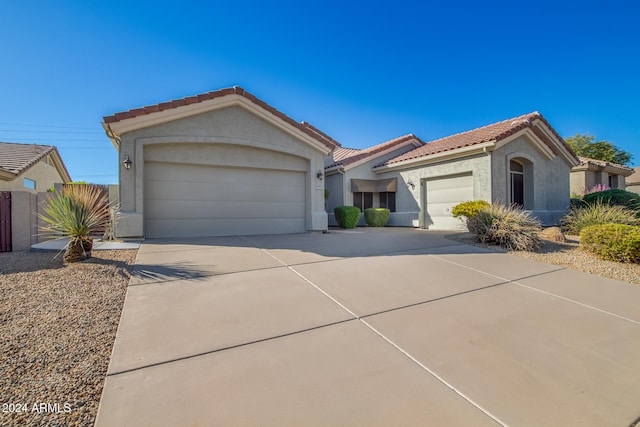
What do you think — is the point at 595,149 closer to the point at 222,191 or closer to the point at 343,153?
the point at 343,153

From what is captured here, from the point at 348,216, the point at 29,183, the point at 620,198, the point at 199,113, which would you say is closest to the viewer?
the point at 199,113

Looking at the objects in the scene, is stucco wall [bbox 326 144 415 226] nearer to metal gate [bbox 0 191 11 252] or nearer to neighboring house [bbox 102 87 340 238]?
neighboring house [bbox 102 87 340 238]

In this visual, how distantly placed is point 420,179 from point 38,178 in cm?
2490

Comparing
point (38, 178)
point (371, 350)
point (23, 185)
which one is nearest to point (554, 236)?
point (371, 350)

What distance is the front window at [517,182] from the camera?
1245 cm

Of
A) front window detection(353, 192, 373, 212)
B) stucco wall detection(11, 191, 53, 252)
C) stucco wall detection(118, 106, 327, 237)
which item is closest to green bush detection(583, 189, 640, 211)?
front window detection(353, 192, 373, 212)

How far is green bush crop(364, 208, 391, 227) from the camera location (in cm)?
1466

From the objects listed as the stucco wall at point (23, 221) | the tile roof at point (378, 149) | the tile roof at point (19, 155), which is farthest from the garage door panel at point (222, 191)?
the tile roof at point (19, 155)

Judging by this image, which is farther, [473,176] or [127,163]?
[473,176]

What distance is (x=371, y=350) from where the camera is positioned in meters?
2.43

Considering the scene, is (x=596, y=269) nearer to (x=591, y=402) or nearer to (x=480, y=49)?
(x=591, y=402)

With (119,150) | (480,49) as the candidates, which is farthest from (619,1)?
(119,150)

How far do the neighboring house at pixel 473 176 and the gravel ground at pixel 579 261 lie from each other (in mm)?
4181

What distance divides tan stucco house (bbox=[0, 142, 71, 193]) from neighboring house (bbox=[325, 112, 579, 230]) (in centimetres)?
1724
